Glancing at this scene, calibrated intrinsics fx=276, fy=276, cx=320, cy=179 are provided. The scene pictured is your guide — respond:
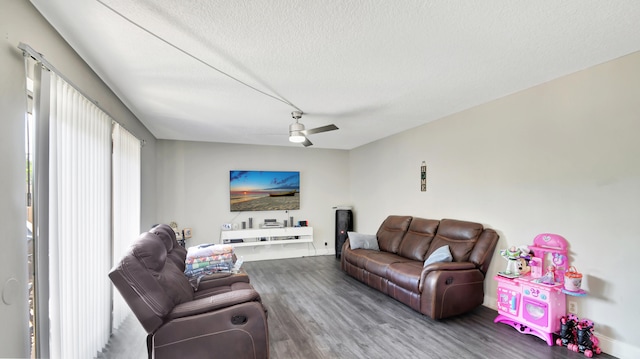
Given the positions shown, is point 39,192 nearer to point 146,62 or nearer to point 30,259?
point 30,259

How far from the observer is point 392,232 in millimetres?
4961

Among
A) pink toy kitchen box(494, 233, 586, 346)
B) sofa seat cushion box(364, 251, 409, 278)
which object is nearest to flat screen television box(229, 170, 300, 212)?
sofa seat cushion box(364, 251, 409, 278)

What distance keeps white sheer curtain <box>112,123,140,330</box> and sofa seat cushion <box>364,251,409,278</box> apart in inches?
125

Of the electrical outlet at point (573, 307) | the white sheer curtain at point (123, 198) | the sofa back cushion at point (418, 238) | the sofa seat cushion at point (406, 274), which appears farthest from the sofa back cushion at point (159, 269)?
the electrical outlet at point (573, 307)

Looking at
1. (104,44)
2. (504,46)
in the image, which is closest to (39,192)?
(104,44)

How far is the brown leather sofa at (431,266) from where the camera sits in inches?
126

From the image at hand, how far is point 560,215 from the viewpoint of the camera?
2891 millimetres

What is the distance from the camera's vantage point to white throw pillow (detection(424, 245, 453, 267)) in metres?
3.52

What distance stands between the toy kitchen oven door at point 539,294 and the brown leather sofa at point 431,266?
0.33 meters

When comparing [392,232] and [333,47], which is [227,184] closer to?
[392,232]

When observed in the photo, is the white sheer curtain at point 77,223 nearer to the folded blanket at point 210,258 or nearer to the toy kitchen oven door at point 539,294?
the folded blanket at point 210,258

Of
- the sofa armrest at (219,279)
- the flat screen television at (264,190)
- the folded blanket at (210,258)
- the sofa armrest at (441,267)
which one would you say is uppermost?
the flat screen television at (264,190)

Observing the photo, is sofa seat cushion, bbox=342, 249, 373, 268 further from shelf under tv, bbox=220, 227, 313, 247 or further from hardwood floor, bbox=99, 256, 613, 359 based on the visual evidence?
shelf under tv, bbox=220, 227, 313, 247

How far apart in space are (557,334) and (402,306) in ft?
5.13
